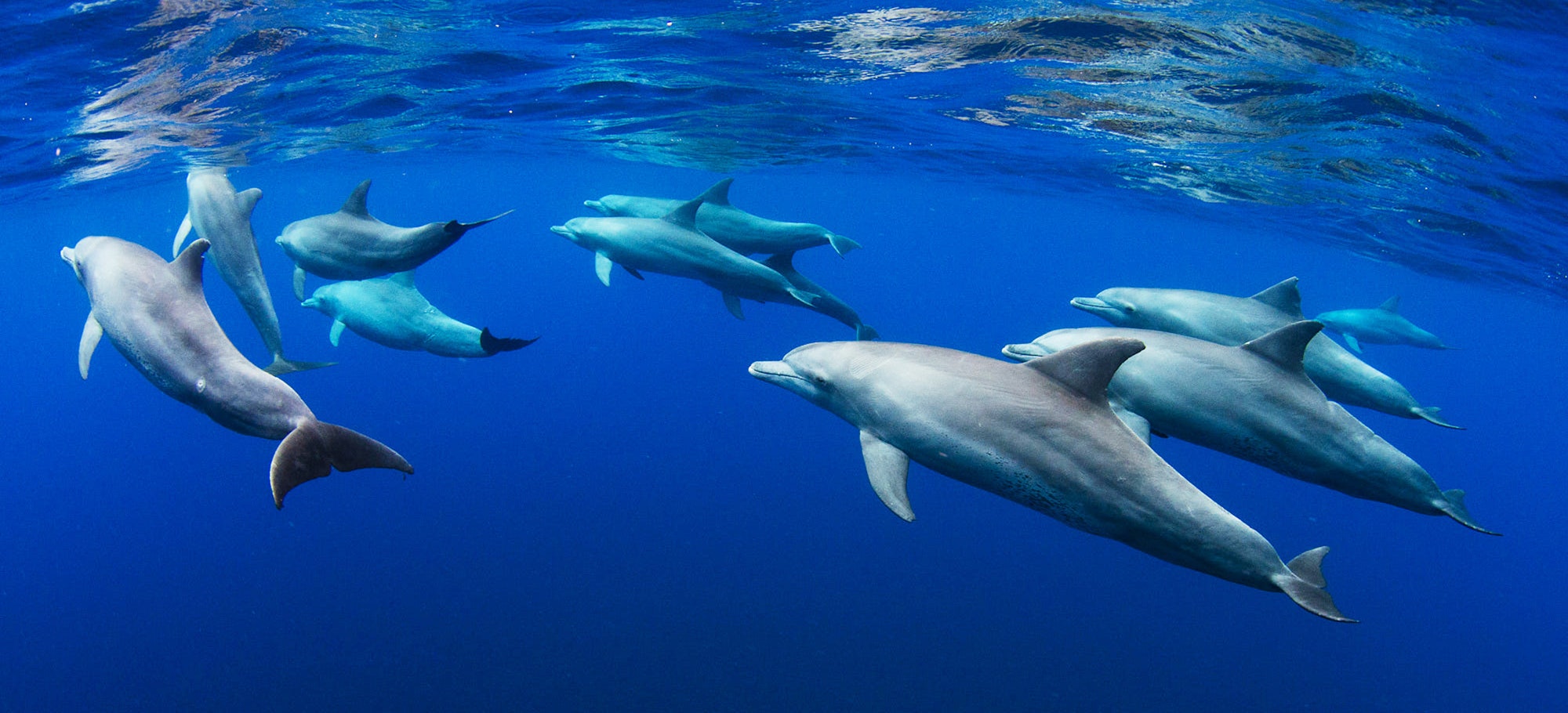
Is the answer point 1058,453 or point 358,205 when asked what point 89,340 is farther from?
point 1058,453

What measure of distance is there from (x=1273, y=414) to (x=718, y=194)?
7742mm

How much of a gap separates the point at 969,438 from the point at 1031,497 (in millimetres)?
446

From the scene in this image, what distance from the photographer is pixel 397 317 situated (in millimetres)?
9289

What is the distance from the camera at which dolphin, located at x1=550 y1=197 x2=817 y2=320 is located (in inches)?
348

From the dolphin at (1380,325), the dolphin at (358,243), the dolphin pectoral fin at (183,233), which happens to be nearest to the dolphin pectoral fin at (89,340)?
the dolphin at (358,243)

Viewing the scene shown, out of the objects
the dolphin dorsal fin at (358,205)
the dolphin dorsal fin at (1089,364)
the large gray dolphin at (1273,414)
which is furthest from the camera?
the dolphin dorsal fin at (358,205)

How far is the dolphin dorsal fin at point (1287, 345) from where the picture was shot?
14.0 feet

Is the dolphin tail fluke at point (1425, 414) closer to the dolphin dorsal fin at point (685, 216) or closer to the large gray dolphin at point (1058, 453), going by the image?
the large gray dolphin at point (1058, 453)

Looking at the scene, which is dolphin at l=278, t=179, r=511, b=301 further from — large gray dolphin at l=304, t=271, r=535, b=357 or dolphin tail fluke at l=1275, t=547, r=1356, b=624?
dolphin tail fluke at l=1275, t=547, r=1356, b=624

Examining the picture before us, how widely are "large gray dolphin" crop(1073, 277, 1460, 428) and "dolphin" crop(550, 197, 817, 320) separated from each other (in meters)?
4.03

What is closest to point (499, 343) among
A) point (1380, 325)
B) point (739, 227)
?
point (739, 227)

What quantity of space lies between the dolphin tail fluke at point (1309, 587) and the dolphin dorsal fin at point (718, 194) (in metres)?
8.04

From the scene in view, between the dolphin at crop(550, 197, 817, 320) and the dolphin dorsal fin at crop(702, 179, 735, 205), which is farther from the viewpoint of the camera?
the dolphin dorsal fin at crop(702, 179, 735, 205)

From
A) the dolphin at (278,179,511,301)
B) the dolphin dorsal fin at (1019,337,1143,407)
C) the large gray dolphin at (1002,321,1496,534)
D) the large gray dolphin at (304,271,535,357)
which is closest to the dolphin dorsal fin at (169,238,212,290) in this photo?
the dolphin at (278,179,511,301)
